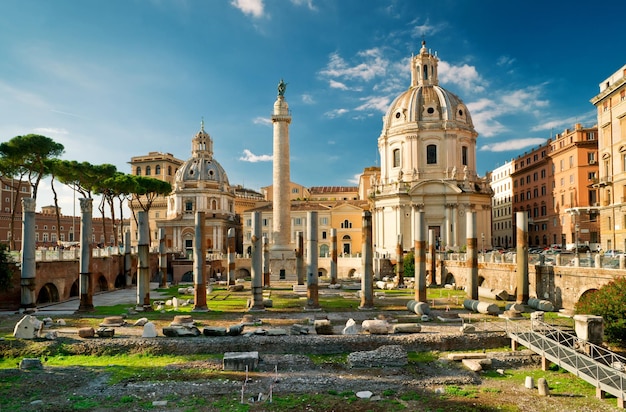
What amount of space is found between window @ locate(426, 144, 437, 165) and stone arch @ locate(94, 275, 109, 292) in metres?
36.5

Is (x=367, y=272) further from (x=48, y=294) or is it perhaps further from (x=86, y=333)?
(x=48, y=294)

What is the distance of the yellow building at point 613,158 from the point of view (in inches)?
1468

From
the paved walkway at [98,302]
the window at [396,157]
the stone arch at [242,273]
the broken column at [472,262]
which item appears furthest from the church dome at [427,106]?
the paved walkway at [98,302]

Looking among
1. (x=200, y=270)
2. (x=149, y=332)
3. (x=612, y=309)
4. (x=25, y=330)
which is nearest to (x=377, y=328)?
(x=612, y=309)

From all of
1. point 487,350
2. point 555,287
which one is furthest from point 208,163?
point 487,350

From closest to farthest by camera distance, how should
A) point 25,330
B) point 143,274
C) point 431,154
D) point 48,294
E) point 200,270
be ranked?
point 25,330, point 200,270, point 143,274, point 48,294, point 431,154

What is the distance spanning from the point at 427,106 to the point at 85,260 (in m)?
43.4

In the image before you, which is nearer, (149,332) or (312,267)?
(149,332)

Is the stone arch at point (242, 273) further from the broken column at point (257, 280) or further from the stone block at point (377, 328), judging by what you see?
the stone block at point (377, 328)

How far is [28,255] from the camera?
2383 cm

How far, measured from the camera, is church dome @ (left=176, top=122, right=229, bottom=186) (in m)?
79.6

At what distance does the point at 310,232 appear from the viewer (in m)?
25.4

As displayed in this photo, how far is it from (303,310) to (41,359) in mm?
12206

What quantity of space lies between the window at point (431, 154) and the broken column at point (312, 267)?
112 feet
